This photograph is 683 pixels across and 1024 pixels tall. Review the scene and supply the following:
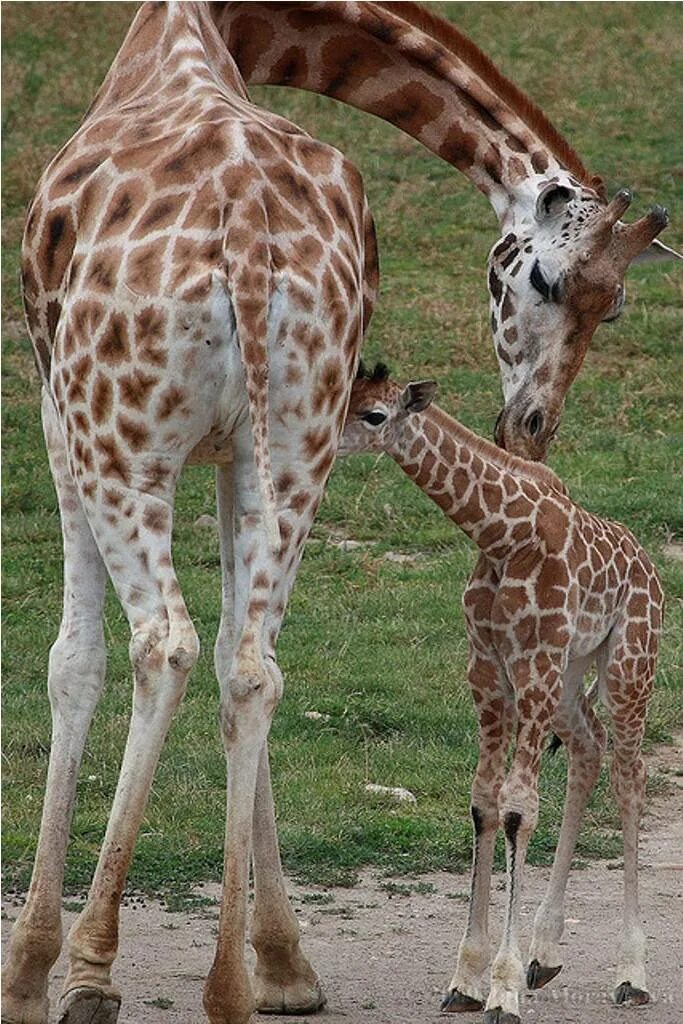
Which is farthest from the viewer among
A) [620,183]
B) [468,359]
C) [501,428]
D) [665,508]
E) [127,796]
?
[620,183]

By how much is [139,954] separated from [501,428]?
6.38 ft

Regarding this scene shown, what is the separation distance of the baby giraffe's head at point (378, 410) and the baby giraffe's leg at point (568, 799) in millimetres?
925

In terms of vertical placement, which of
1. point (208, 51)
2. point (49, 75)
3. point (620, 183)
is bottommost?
point (49, 75)

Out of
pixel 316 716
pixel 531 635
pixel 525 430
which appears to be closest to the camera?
pixel 531 635

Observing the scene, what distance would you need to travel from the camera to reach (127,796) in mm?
4746

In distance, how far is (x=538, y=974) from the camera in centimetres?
588

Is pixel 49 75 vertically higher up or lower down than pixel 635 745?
lower down

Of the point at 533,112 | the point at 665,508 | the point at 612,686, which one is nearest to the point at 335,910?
the point at 612,686

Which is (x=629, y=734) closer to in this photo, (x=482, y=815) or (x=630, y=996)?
(x=482, y=815)

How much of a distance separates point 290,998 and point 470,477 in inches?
62.7

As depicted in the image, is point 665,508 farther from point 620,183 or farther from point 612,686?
point 620,183

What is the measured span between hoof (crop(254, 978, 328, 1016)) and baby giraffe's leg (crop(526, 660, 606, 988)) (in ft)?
2.20

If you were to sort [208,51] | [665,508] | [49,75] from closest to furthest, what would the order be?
[208,51], [665,508], [49,75]

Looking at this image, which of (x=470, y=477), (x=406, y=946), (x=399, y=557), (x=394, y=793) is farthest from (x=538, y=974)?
(x=399, y=557)
